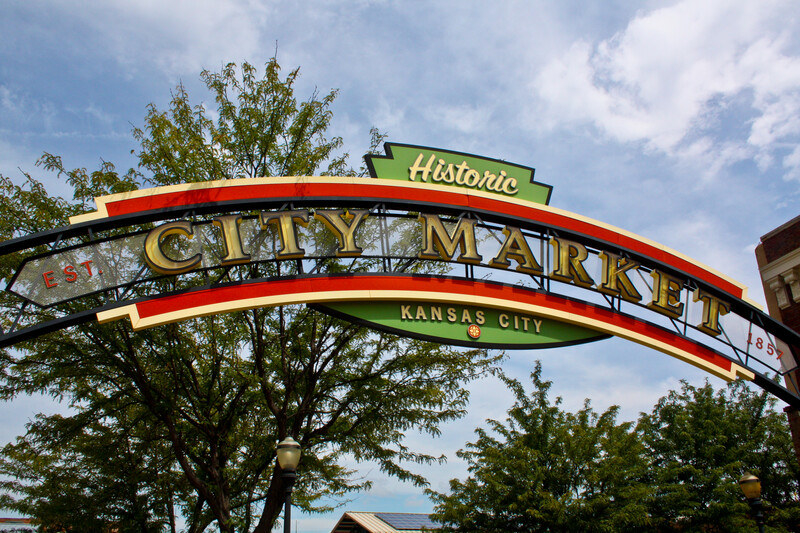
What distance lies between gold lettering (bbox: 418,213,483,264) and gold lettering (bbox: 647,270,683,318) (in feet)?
13.8

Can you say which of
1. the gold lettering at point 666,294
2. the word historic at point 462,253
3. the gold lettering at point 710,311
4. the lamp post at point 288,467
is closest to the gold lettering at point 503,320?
the word historic at point 462,253

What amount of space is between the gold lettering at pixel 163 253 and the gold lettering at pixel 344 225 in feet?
7.31

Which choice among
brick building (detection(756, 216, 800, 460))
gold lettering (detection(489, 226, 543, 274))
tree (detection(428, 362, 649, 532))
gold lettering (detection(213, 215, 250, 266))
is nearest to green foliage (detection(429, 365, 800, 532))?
tree (detection(428, 362, 649, 532))

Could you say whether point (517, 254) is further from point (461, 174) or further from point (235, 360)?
point (235, 360)

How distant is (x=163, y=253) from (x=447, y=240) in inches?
195

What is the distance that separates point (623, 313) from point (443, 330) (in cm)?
400

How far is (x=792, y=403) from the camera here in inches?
542

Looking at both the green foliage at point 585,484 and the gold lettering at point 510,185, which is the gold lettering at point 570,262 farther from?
the green foliage at point 585,484

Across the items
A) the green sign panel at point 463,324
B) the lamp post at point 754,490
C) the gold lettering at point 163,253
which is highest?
the gold lettering at point 163,253

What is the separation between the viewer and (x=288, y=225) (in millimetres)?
10688

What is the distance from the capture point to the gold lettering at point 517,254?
470 inches

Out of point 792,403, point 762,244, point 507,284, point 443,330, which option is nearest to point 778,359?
point 792,403

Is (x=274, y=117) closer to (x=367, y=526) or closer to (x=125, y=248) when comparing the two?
(x=125, y=248)

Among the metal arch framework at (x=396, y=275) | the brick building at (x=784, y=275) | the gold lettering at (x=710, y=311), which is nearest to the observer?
the metal arch framework at (x=396, y=275)
